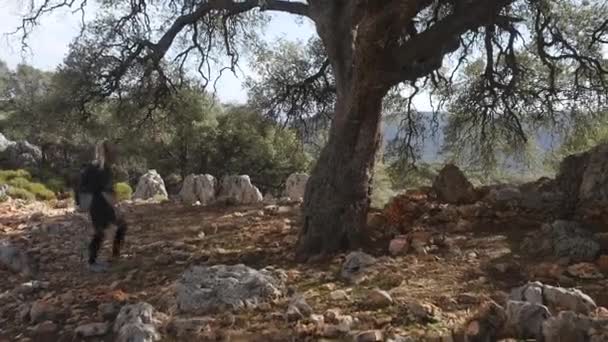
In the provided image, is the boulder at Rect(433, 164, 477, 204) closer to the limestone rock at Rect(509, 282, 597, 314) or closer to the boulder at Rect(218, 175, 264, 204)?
the limestone rock at Rect(509, 282, 597, 314)

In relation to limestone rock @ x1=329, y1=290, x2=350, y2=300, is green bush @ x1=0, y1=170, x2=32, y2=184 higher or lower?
higher

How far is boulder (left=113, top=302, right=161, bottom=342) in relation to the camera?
4.26 meters

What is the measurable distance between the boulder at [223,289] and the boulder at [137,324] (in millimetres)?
280

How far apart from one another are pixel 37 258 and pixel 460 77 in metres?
7.24

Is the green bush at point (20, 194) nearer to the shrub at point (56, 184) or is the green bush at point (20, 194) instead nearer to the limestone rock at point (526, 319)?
the shrub at point (56, 184)

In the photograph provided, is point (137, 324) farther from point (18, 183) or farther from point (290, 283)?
point (18, 183)

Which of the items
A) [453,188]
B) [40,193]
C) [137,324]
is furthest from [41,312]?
[40,193]

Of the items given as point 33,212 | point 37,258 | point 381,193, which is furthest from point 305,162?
point 37,258

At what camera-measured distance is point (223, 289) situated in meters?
4.83

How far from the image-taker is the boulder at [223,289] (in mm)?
4695

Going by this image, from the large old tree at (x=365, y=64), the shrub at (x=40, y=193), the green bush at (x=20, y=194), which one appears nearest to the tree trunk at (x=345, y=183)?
the large old tree at (x=365, y=64)

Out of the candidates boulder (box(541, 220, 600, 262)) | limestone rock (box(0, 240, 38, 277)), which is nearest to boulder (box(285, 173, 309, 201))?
limestone rock (box(0, 240, 38, 277))

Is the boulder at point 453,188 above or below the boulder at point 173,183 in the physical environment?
above

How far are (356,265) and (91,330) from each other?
86.5 inches
